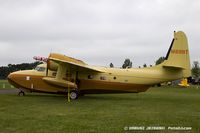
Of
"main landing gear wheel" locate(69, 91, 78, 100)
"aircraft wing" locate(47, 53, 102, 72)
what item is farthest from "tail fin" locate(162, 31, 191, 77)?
"main landing gear wheel" locate(69, 91, 78, 100)

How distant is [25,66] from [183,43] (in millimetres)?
111845

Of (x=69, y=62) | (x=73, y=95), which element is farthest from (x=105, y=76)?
(x=69, y=62)

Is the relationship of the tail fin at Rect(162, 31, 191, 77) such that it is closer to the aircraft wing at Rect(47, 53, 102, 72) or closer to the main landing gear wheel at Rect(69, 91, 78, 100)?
the aircraft wing at Rect(47, 53, 102, 72)

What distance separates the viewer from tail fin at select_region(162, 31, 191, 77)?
978 inches

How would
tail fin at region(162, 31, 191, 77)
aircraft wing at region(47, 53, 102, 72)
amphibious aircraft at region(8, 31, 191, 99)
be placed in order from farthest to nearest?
1. amphibious aircraft at region(8, 31, 191, 99)
2. tail fin at region(162, 31, 191, 77)
3. aircraft wing at region(47, 53, 102, 72)

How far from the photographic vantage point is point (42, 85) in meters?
26.7

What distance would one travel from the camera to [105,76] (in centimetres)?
2603

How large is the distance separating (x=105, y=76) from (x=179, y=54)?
6023 millimetres

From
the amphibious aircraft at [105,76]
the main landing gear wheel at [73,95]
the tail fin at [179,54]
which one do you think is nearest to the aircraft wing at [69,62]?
the amphibious aircraft at [105,76]

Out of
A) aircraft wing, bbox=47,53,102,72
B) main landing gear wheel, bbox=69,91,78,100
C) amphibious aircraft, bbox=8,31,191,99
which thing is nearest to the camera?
aircraft wing, bbox=47,53,102,72

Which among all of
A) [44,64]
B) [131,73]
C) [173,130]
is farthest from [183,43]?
[173,130]

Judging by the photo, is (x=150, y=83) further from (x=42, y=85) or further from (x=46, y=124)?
(x=46, y=124)

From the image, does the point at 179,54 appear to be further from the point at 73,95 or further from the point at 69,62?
the point at 73,95

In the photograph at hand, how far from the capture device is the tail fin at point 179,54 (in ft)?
81.5
